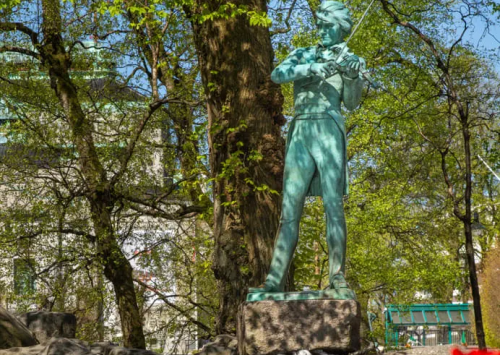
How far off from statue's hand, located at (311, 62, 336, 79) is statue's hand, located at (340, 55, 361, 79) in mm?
95

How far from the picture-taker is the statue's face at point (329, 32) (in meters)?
7.34

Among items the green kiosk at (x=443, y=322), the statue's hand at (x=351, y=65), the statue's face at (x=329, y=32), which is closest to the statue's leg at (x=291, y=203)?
the statue's hand at (x=351, y=65)

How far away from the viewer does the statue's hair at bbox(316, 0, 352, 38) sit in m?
7.32

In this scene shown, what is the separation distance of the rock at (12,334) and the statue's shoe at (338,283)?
12.8 feet

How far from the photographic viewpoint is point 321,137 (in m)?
7.21

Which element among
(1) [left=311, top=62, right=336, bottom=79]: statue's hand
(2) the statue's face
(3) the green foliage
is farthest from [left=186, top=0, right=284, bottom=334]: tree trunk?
(3) the green foliage

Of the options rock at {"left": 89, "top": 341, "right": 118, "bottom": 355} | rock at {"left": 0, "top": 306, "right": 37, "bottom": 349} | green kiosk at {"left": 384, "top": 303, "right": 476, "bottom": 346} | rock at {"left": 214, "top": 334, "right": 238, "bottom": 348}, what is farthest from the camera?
green kiosk at {"left": 384, "top": 303, "right": 476, "bottom": 346}

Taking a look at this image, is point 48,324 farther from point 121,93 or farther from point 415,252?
point 415,252

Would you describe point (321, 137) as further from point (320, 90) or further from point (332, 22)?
point (332, 22)

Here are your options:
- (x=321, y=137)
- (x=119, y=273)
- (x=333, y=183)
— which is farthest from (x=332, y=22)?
(x=119, y=273)

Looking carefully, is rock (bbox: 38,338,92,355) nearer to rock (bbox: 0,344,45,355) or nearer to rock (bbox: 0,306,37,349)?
rock (bbox: 0,344,45,355)

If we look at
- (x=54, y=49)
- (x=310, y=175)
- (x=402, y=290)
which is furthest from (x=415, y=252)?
(x=310, y=175)

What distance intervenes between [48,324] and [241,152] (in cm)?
338

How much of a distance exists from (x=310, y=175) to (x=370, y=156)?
15.6 metres
